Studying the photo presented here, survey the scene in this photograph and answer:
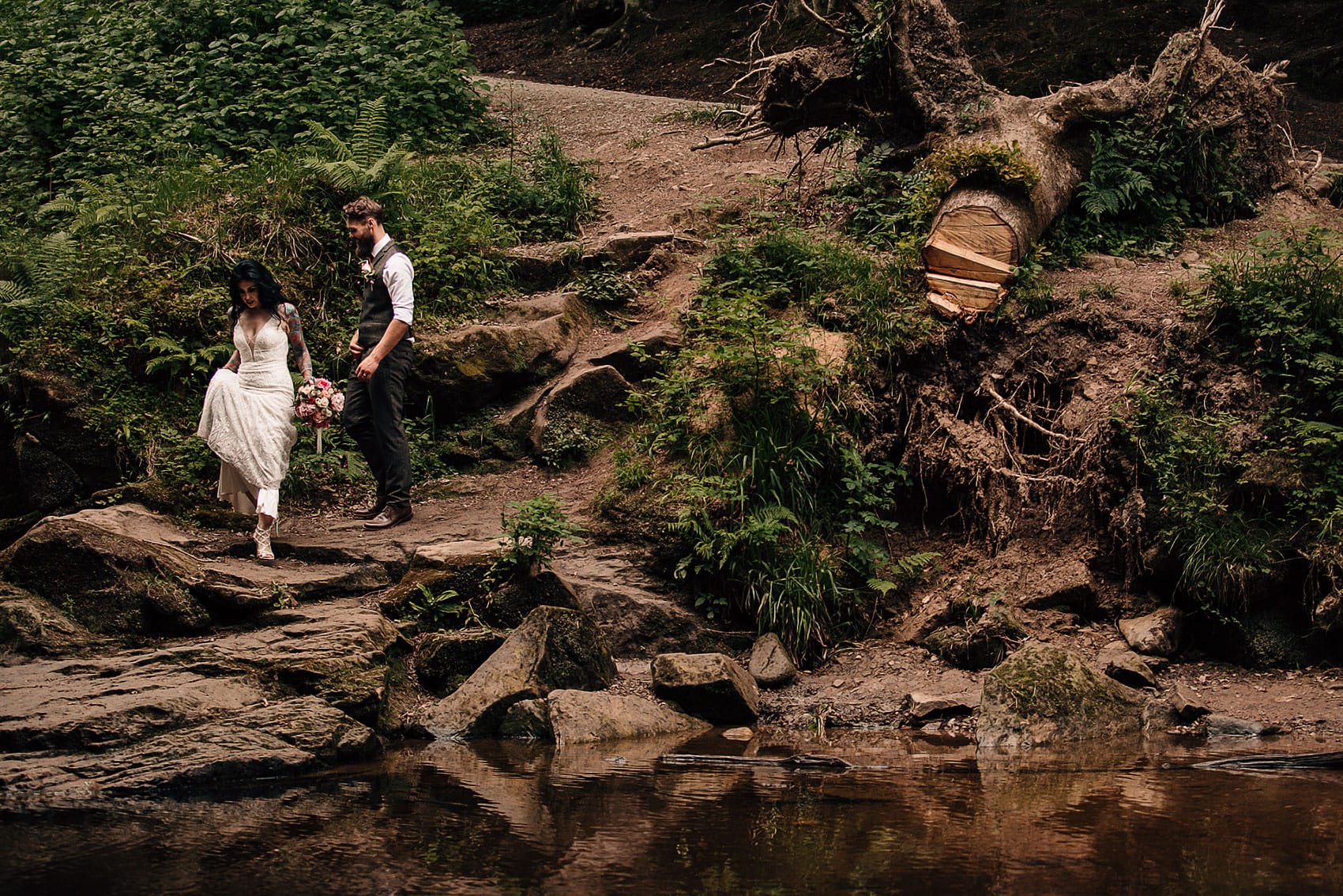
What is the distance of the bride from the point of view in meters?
8.20

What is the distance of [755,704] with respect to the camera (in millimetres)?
7387

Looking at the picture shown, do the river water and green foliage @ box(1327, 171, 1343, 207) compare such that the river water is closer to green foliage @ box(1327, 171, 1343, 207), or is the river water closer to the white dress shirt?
the white dress shirt

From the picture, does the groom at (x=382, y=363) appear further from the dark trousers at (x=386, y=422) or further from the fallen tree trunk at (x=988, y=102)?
the fallen tree trunk at (x=988, y=102)

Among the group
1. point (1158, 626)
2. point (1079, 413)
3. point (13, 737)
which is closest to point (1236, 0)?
point (1079, 413)

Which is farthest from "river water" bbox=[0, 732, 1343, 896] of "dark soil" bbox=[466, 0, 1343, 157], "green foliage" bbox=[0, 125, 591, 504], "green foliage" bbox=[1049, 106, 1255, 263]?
"dark soil" bbox=[466, 0, 1343, 157]

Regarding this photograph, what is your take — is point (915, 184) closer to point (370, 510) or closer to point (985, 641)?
point (985, 641)

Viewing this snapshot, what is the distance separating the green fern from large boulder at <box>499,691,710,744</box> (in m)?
6.44

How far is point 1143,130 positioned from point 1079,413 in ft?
11.1

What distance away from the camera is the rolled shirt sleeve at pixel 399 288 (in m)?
8.43

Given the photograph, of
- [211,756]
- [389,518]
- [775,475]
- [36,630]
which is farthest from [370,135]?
[211,756]

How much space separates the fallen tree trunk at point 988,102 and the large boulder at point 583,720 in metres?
4.90

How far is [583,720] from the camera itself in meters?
6.82

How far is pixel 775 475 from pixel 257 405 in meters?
3.82

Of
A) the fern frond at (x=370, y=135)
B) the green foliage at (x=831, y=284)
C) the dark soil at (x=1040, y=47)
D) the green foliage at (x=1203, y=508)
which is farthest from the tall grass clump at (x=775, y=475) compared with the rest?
the fern frond at (x=370, y=135)
